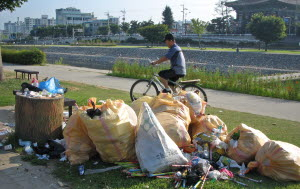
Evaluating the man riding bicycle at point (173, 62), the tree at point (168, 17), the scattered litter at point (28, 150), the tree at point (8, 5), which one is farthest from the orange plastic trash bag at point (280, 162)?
the tree at point (168, 17)

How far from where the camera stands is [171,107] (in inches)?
211

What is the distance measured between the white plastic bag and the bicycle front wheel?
479 cm

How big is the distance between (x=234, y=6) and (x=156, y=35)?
27.0m

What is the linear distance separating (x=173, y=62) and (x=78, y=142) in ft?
15.1

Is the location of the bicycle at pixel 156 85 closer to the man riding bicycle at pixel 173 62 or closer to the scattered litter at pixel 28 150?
the man riding bicycle at pixel 173 62

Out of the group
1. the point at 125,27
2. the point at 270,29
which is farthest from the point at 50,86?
the point at 125,27

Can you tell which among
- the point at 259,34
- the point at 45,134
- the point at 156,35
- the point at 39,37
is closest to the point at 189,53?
the point at 259,34

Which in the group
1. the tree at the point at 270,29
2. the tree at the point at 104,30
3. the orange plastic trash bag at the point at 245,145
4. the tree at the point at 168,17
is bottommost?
the orange plastic trash bag at the point at 245,145

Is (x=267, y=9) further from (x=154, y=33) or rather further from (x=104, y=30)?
(x=104, y=30)

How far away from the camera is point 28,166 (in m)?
4.68

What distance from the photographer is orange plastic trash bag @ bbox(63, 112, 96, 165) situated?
482 cm

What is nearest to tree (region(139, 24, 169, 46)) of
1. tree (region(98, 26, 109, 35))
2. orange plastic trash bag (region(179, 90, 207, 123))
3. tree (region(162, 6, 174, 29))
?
tree (region(162, 6, 174, 29))

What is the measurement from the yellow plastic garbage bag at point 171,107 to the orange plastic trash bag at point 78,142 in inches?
44.4

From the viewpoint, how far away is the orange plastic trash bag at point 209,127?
533 centimetres
